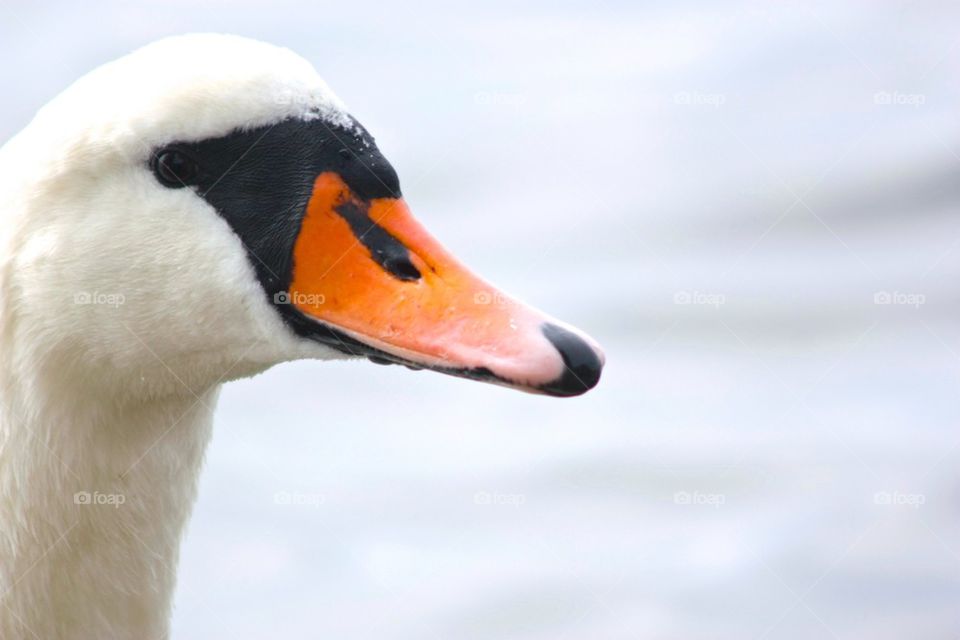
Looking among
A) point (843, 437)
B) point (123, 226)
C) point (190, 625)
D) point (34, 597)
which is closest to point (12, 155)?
point (123, 226)

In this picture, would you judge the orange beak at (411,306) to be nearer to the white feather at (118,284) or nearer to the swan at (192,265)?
the swan at (192,265)

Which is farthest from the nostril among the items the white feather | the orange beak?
the white feather

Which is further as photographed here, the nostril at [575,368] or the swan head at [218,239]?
the swan head at [218,239]

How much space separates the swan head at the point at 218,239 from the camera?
10.3 ft

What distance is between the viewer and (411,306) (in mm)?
3170

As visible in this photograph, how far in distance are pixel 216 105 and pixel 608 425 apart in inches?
148

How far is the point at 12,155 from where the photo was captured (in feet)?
10.6

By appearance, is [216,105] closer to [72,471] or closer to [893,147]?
[72,471]

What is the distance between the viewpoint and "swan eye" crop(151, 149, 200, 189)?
3199 millimetres

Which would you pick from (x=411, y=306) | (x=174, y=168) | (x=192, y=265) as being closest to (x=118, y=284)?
(x=192, y=265)

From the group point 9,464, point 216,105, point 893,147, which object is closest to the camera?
point 216,105

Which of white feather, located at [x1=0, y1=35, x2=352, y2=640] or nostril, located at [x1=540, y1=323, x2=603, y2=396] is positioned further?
white feather, located at [x1=0, y1=35, x2=352, y2=640]

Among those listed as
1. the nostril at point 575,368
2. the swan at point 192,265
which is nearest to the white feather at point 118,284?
the swan at point 192,265

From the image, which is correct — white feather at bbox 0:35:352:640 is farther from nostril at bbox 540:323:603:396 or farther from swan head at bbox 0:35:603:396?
nostril at bbox 540:323:603:396
